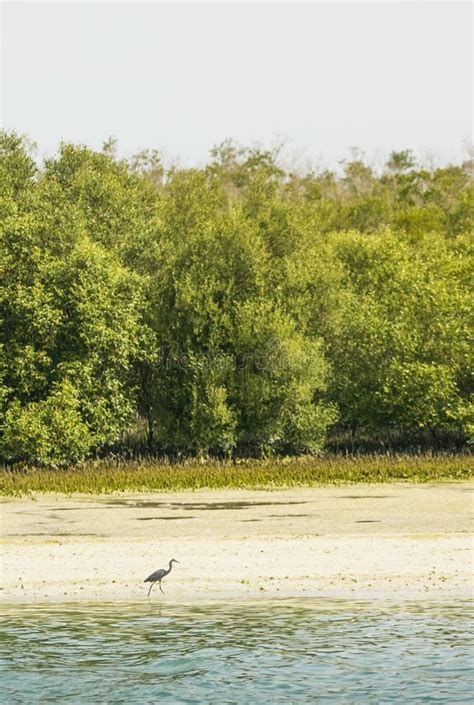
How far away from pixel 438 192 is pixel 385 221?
53.7 ft

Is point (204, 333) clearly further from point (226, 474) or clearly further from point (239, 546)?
point (239, 546)

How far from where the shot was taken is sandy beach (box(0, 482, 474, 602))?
25.2 metres

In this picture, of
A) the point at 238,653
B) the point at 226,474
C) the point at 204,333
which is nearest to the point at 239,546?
the point at 238,653

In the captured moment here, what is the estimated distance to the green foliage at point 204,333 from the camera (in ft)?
185

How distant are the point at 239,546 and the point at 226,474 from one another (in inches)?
783

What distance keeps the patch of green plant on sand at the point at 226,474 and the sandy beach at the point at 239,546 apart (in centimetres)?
404

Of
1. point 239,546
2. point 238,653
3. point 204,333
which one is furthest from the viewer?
point 204,333

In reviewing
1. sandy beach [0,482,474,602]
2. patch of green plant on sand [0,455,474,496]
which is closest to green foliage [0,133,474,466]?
patch of green plant on sand [0,455,474,496]

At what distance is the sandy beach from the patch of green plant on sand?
404 cm

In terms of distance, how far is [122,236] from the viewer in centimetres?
6669

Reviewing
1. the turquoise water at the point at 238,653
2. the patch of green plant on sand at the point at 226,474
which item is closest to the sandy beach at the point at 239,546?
the turquoise water at the point at 238,653

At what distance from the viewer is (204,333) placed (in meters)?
60.6

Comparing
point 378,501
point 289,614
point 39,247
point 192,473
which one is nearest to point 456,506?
point 378,501

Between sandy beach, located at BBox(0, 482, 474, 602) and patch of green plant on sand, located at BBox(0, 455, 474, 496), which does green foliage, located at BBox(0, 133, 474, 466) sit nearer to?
patch of green plant on sand, located at BBox(0, 455, 474, 496)
